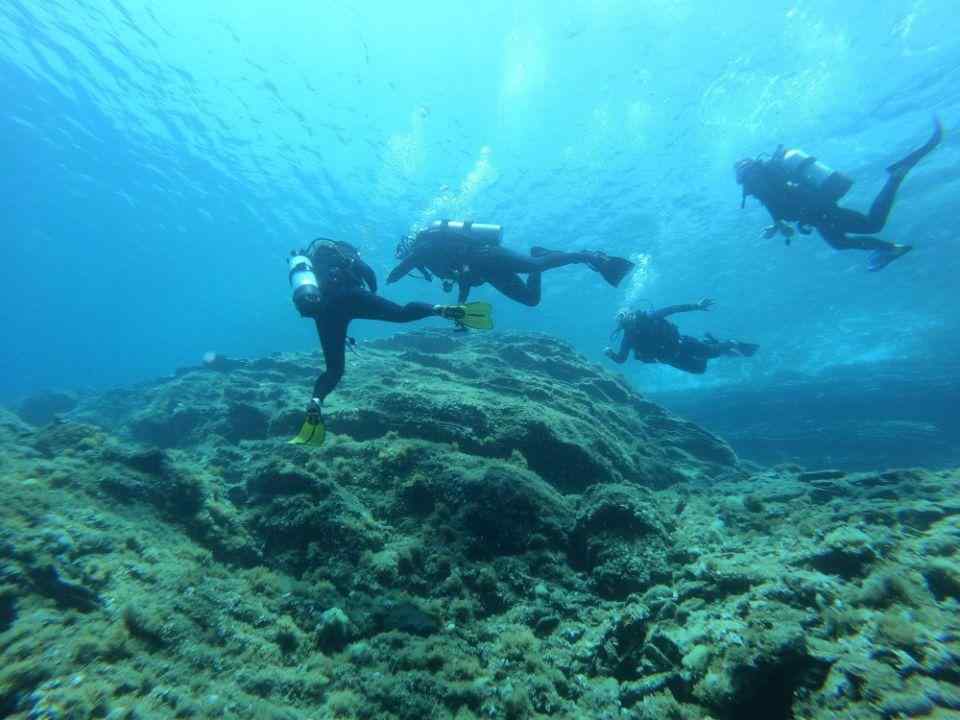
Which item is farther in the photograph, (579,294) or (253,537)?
(579,294)

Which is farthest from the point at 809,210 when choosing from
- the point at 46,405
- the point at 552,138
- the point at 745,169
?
the point at 46,405

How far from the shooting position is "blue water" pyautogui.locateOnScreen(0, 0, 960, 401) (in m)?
17.0

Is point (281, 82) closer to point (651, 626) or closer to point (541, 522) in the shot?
point (541, 522)

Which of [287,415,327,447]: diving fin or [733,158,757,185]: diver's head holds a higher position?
[733,158,757,185]: diver's head

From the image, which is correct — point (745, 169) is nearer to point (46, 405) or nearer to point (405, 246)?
point (405, 246)

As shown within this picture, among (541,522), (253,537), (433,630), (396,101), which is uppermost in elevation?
(396,101)

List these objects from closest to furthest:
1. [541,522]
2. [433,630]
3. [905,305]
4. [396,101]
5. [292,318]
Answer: [433,630]
[541,522]
[396,101]
[905,305]
[292,318]

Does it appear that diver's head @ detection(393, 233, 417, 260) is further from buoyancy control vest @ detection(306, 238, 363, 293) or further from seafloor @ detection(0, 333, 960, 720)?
seafloor @ detection(0, 333, 960, 720)

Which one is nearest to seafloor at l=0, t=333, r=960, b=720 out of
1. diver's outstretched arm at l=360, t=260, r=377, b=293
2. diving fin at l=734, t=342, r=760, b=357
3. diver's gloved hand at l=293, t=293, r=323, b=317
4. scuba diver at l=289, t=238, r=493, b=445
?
scuba diver at l=289, t=238, r=493, b=445

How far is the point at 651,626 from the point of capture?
331 centimetres

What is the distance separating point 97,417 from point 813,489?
18.6 m

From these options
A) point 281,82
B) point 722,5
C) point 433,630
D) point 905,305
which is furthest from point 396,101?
point 905,305

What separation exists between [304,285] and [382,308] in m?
0.98

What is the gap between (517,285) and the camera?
333 inches
